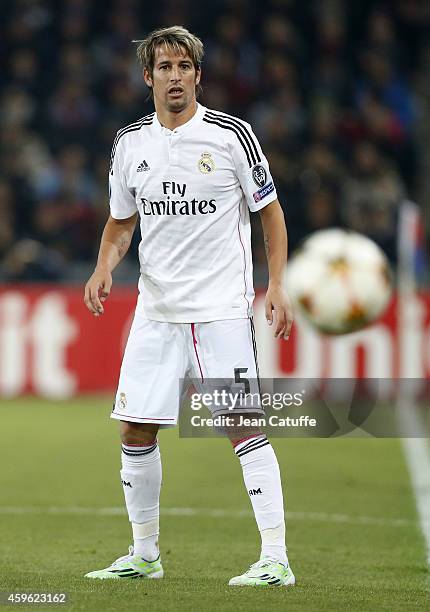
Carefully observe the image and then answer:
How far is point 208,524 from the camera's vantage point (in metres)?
6.77

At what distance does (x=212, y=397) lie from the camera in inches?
199

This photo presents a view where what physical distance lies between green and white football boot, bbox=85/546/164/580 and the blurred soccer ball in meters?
5.80

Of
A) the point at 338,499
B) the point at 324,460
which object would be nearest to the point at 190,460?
the point at 324,460

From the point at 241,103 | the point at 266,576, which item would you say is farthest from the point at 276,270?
the point at 241,103

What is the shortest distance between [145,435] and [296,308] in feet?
20.1

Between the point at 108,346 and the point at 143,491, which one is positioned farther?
the point at 108,346

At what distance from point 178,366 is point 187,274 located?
1.20 feet

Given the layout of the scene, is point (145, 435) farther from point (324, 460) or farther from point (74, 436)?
point (74, 436)

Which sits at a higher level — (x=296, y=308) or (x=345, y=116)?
(x=345, y=116)

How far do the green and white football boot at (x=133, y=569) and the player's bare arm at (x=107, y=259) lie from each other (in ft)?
3.27

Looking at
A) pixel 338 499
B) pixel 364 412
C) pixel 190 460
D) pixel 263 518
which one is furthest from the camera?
pixel 364 412

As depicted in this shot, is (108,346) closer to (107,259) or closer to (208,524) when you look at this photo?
(208,524)

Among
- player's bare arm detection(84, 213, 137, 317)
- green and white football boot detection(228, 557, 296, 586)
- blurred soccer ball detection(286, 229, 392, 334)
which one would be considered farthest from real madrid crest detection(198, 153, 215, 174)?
blurred soccer ball detection(286, 229, 392, 334)

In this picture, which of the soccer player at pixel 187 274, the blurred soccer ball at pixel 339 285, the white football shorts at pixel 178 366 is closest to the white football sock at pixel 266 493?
the soccer player at pixel 187 274
